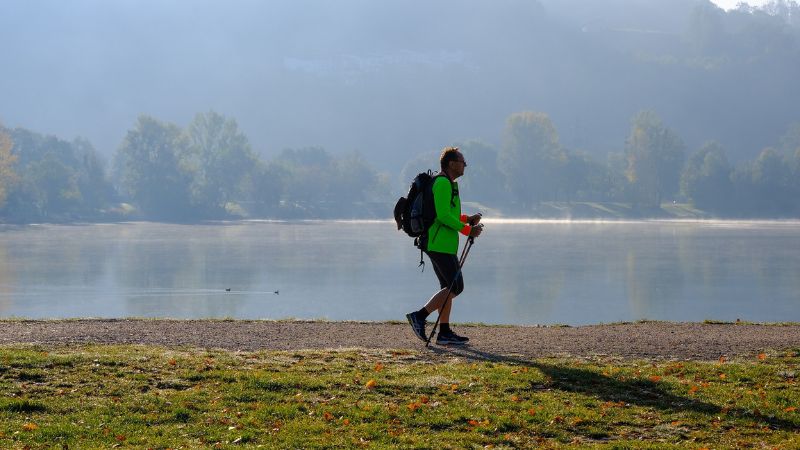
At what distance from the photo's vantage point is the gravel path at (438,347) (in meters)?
13.1

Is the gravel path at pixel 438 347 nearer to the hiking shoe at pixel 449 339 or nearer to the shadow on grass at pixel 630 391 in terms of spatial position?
the hiking shoe at pixel 449 339

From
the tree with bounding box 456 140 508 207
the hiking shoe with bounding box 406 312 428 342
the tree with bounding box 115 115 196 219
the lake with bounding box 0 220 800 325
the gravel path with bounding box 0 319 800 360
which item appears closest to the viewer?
the gravel path with bounding box 0 319 800 360

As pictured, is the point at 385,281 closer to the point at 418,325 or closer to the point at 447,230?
the point at 418,325

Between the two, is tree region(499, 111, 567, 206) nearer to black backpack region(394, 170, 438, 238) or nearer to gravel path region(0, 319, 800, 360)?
gravel path region(0, 319, 800, 360)

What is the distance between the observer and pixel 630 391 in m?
10.2

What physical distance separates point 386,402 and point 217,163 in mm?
136027

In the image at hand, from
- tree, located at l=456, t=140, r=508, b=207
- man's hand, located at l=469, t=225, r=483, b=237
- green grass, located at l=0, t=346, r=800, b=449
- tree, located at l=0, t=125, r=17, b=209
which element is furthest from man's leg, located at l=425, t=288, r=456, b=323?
tree, located at l=456, t=140, r=508, b=207

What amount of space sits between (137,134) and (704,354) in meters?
134

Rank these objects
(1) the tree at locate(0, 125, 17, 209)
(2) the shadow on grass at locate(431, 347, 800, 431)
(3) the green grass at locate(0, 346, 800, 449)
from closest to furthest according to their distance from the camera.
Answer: (3) the green grass at locate(0, 346, 800, 449)
(2) the shadow on grass at locate(431, 347, 800, 431)
(1) the tree at locate(0, 125, 17, 209)

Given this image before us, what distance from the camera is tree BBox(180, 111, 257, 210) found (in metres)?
140

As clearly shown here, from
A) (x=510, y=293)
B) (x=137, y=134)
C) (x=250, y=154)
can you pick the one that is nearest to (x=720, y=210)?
(x=250, y=154)

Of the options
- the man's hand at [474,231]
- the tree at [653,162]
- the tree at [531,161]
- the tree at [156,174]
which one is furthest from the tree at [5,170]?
the man's hand at [474,231]

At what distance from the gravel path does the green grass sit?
3.54 feet

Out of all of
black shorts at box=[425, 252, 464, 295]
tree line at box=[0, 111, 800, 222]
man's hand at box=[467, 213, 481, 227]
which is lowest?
black shorts at box=[425, 252, 464, 295]
